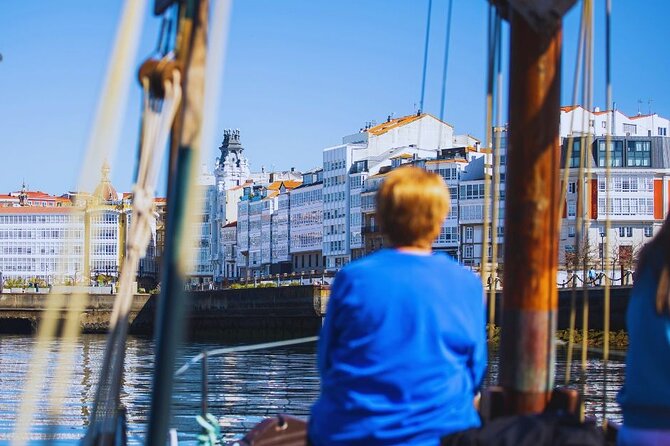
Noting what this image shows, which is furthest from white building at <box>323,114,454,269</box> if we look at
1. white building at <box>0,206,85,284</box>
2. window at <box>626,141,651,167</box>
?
white building at <box>0,206,85,284</box>

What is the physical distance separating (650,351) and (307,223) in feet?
434

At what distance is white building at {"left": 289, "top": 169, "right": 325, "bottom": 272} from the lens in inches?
5246

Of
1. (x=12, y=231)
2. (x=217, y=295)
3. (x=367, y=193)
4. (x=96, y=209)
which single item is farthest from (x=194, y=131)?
(x=12, y=231)

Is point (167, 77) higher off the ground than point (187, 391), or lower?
higher

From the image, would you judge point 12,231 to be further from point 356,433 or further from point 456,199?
point 356,433

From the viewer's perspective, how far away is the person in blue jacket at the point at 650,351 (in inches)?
137

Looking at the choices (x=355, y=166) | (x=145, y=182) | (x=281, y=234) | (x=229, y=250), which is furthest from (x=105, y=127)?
(x=229, y=250)

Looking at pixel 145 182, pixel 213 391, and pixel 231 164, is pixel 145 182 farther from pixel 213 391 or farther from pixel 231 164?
pixel 231 164

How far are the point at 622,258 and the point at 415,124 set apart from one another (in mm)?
49786

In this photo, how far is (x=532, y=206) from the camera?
4.35 m

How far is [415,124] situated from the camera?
125625 mm

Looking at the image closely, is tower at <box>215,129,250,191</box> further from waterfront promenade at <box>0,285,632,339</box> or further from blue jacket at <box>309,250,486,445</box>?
blue jacket at <box>309,250,486,445</box>

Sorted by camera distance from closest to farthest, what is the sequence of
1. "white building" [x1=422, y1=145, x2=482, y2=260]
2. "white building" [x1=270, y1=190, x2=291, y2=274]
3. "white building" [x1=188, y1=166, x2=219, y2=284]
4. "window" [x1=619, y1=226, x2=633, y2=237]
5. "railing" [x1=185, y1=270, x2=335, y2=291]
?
"railing" [x1=185, y1=270, x2=335, y2=291]
"window" [x1=619, y1=226, x2=633, y2=237]
"white building" [x1=422, y1=145, x2=482, y2=260]
"white building" [x1=270, y1=190, x2=291, y2=274]
"white building" [x1=188, y1=166, x2=219, y2=284]

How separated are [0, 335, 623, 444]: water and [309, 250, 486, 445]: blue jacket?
8014mm
